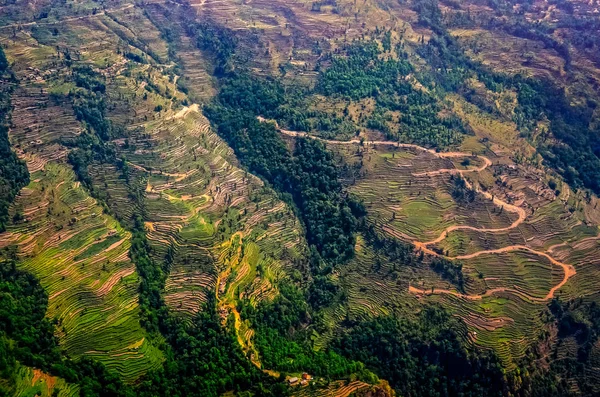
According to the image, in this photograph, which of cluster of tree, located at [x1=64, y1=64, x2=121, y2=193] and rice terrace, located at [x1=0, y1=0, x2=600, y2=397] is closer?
rice terrace, located at [x1=0, y1=0, x2=600, y2=397]

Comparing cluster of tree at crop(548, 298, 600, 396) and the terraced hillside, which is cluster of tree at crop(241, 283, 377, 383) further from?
cluster of tree at crop(548, 298, 600, 396)

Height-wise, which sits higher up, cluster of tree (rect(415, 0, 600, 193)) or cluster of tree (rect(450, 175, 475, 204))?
cluster of tree (rect(415, 0, 600, 193))

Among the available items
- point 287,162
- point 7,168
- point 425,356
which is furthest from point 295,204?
point 7,168

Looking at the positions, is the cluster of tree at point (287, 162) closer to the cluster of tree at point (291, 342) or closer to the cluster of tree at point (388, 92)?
the cluster of tree at point (291, 342)

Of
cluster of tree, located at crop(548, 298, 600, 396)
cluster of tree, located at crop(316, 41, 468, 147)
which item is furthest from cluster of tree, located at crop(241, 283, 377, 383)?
cluster of tree, located at crop(316, 41, 468, 147)

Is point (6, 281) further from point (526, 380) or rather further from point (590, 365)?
point (590, 365)

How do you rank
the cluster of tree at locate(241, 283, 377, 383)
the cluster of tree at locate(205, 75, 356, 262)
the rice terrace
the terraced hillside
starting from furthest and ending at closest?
the cluster of tree at locate(205, 75, 356, 262) → the terraced hillside → the rice terrace → the cluster of tree at locate(241, 283, 377, 383)
